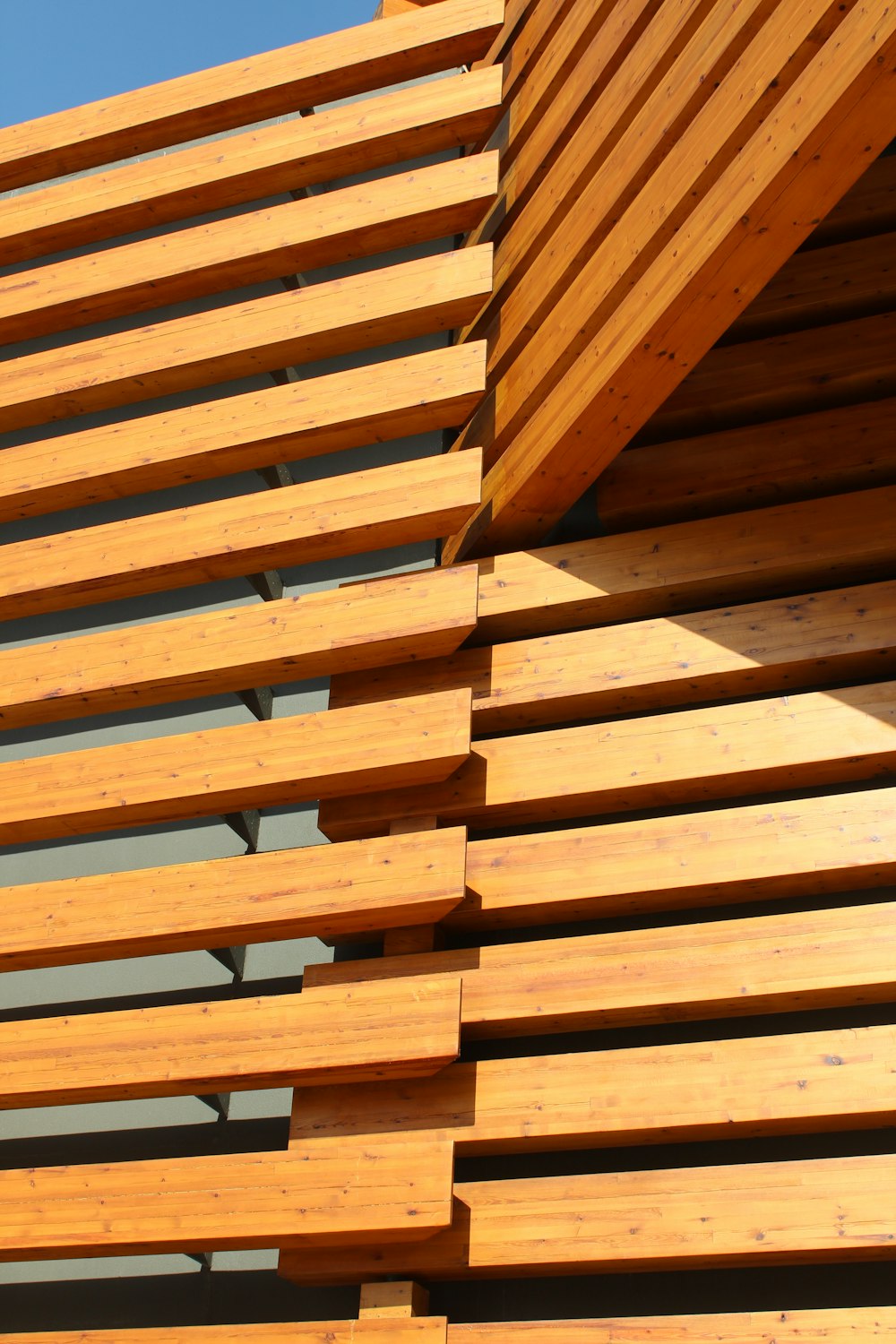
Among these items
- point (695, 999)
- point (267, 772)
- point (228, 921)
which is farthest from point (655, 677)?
point (228, 921)

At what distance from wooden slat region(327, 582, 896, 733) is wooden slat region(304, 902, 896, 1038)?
24.7 inches

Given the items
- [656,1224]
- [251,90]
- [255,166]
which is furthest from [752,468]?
[251,90]

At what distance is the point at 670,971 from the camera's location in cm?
270

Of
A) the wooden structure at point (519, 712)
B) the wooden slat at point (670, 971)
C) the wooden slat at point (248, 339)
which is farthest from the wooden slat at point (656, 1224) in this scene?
the wooden slat at point (248, 339)

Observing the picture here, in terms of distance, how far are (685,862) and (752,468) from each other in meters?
1.17

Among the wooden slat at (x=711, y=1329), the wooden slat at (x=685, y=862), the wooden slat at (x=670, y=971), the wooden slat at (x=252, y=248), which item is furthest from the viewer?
the wooden slat at (x=252, y=248)

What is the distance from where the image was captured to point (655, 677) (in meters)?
3.07

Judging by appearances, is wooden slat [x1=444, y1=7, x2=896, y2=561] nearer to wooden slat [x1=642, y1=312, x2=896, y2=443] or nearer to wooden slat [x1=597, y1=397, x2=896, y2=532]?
wooden slat [x1=597, y1=397, x2=896, y2=532]

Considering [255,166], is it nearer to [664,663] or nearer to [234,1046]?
[664,663]

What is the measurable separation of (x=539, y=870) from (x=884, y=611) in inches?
42.7

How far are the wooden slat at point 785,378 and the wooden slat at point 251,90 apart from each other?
71.8 inches

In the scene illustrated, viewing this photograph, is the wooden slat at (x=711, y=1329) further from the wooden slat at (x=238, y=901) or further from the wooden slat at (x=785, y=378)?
the wooden slat at (x=785, y=378)

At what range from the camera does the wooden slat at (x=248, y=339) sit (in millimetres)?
3744

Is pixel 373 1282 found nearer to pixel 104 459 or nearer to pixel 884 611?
pixel 884 611
